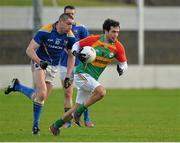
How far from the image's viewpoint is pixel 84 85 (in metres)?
14.6

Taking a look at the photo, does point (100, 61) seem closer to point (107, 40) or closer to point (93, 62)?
point (93, 62)

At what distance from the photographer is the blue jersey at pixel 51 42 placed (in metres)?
14.9

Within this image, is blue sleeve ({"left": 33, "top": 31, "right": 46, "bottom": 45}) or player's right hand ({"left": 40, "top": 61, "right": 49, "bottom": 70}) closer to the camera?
player's right hand ({"left": 40, "top": 61, "right": 49, "bottom": 70})

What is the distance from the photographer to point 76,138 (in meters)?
13.9

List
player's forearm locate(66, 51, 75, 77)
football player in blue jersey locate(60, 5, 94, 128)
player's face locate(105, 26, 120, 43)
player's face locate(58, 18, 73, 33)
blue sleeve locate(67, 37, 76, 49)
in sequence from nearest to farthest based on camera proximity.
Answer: player's face locate(105, 26, 120, 43) → player's face locate(58, 18, 73, 33) → blue sleeve locate(67, 37, 76, 49) → player's forearm locate(66, 51, 75, 77) → football player in blue jersey locate(60, 5, 94, 128)

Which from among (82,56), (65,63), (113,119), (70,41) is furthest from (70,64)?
(113,119)

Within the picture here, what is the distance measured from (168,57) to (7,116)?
19.3 m

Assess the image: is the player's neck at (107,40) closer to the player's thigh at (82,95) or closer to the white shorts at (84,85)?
the white shorts at (84,85)

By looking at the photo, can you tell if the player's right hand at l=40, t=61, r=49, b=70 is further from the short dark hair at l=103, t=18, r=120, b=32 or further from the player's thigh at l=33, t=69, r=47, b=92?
the short dark hair at l=103, t=18, r=120, b=32

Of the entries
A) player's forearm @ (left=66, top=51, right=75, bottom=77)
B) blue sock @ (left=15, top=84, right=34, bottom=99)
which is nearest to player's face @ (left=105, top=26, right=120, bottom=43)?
player's forearm @ (left=66, top=51, right=75, bottom=77)

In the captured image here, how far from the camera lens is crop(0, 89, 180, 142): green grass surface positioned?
1423cm

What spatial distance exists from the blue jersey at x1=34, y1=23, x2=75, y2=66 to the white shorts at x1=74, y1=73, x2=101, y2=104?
0.66m

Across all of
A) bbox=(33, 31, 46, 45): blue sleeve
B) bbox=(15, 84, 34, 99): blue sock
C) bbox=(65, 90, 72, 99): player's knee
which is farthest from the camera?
bbox=(65, 90, 72, 99): player's knee

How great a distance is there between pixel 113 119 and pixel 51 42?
3.79 metres
